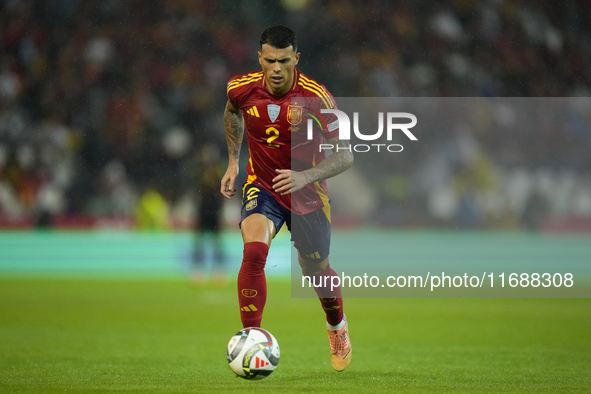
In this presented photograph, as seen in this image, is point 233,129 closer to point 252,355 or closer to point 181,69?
point 252,355

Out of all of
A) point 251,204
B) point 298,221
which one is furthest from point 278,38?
point 298,221

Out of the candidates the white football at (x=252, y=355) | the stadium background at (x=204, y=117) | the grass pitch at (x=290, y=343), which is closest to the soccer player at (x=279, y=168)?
the white football at (x=252, y=355)

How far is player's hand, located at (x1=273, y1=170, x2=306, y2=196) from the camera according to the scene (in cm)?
427

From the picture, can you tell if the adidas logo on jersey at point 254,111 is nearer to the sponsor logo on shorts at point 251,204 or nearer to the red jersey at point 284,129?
the red jersey at point 284,129

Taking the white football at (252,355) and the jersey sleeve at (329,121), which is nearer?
the white football at (252,355)

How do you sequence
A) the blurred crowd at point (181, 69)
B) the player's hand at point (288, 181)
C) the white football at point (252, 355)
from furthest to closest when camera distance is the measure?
1. the blurred crowd at point (181, 69)
2. the player's hand at point (288, 181)
3. the white football at point (252, 355)

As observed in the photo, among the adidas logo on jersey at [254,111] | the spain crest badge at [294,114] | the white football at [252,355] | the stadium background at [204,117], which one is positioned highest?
the stadium background at [204,117]

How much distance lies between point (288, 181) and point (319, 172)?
0.28m

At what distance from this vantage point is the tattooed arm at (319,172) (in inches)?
169

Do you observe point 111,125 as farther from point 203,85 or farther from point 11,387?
point 11,387

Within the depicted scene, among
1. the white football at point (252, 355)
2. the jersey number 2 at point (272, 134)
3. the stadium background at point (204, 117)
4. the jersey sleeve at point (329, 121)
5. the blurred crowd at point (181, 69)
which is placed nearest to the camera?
the white football at point (252, 355)

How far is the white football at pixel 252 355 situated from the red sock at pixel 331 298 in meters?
0.99

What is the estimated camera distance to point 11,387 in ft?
13.8

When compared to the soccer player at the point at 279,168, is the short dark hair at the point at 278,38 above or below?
above
